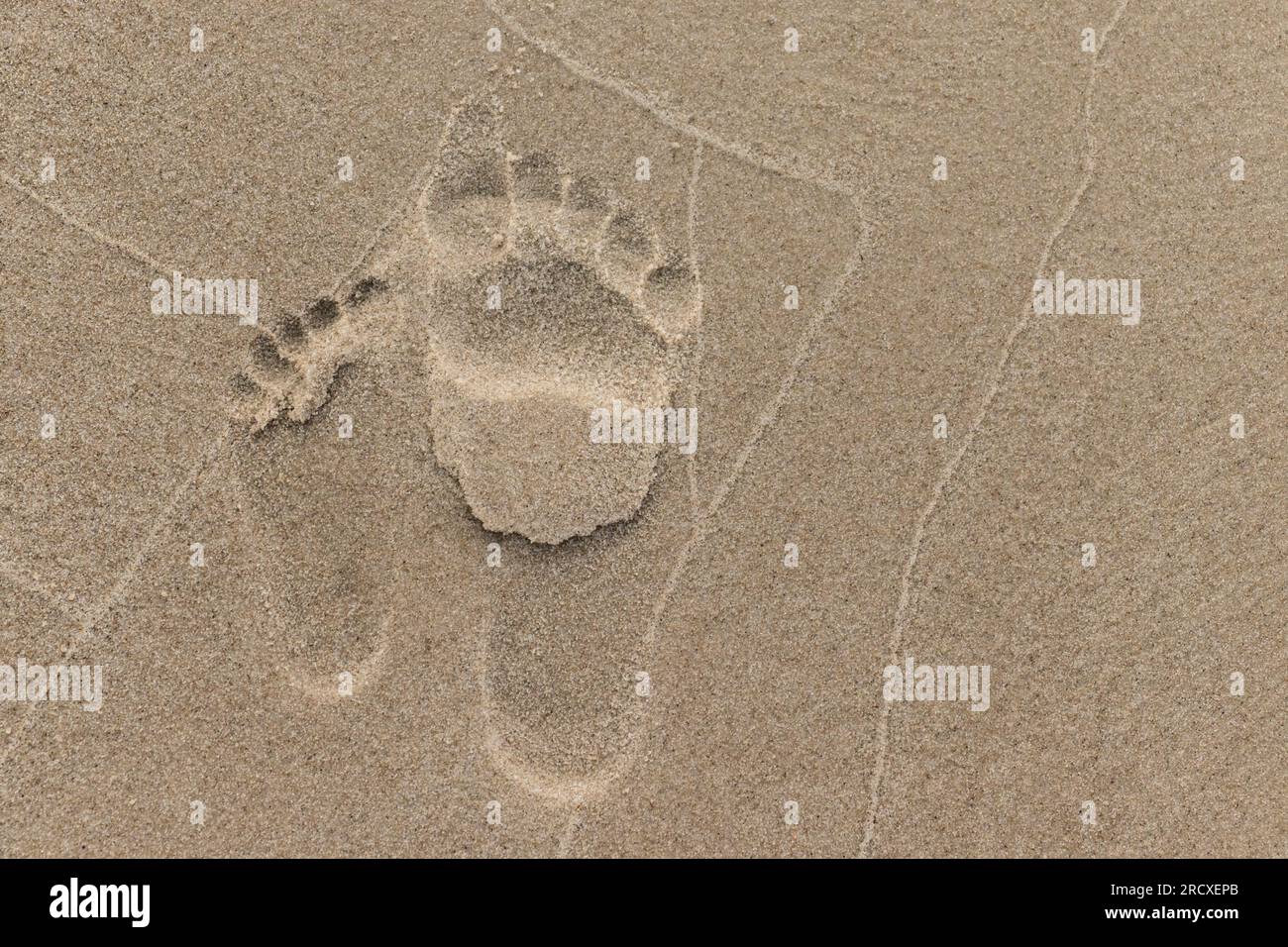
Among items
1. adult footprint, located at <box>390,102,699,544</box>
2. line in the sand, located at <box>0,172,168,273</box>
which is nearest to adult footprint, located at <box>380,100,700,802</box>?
adult footprint, located at <box>390,102,699,544</box>

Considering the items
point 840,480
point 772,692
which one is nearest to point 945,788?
point 772,692

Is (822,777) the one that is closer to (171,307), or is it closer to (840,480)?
(840,480)

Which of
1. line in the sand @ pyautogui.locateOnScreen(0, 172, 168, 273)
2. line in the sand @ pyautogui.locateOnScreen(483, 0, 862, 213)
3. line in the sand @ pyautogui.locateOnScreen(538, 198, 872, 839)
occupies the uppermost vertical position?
line in the sand @ pyautogui.locateOnScreen(483, 0, 862, 213)

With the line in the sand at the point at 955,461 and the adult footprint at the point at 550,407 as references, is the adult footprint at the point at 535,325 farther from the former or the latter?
the line in the sand at the point at 955,461

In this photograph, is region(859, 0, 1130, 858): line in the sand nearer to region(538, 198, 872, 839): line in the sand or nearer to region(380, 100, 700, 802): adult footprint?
region(538, 198, 872, 839): line in the sand

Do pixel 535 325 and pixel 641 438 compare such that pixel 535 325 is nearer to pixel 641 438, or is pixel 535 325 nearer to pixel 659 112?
pixel 641 438

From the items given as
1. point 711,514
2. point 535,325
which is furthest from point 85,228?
point 711,514

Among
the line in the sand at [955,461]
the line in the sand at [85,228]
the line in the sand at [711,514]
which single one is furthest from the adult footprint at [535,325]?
the line in the sand at [955,461]
